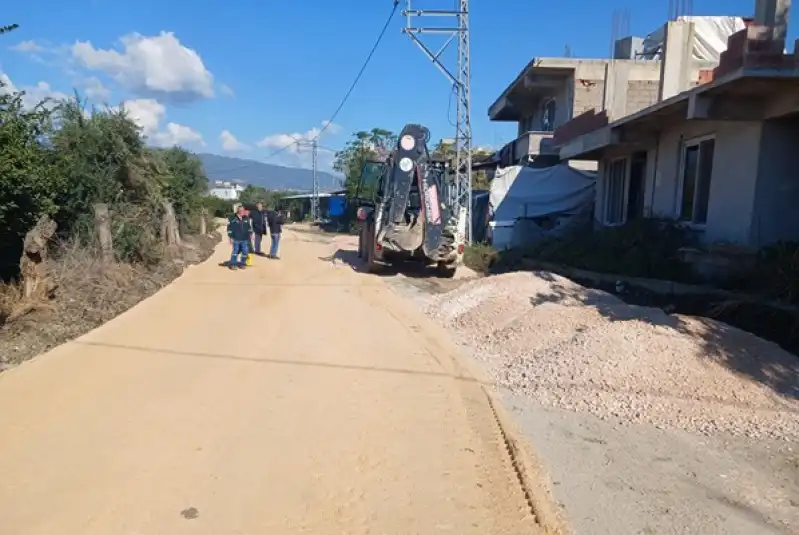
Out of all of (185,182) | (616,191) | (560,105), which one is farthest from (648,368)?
(185,182)

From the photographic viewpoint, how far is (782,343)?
7.32 metres

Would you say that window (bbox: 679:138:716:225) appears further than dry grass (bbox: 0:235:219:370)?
Yes

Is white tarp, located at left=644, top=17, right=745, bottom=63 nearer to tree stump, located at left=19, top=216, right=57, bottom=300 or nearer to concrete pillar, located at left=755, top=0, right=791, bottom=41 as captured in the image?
concrete pillar, located at left=755, top=0, right=791, bottom=41

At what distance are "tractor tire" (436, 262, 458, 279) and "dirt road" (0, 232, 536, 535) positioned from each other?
258 inches

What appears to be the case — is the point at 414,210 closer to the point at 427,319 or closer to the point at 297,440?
the point at 427,319

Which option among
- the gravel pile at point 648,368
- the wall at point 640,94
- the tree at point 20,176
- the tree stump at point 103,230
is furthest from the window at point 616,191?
the tree at point 20,176

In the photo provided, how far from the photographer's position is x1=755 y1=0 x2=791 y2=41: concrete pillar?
9.13 meters

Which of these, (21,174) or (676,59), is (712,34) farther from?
(21,174)

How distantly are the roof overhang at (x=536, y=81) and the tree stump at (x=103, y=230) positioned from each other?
50.9ft

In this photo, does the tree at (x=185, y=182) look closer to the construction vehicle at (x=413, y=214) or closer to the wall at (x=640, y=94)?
the construction vehicle at (x=413, y=214)

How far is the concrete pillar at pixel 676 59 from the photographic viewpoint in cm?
1469

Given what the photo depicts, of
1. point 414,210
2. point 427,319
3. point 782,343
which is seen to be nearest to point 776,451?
point 782,343

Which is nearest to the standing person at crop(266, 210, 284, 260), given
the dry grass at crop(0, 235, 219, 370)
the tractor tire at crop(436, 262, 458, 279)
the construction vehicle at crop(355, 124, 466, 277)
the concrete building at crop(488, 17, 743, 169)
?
the construction vehicle at crop(355, 124, 466, 277)

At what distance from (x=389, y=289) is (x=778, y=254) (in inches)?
289
